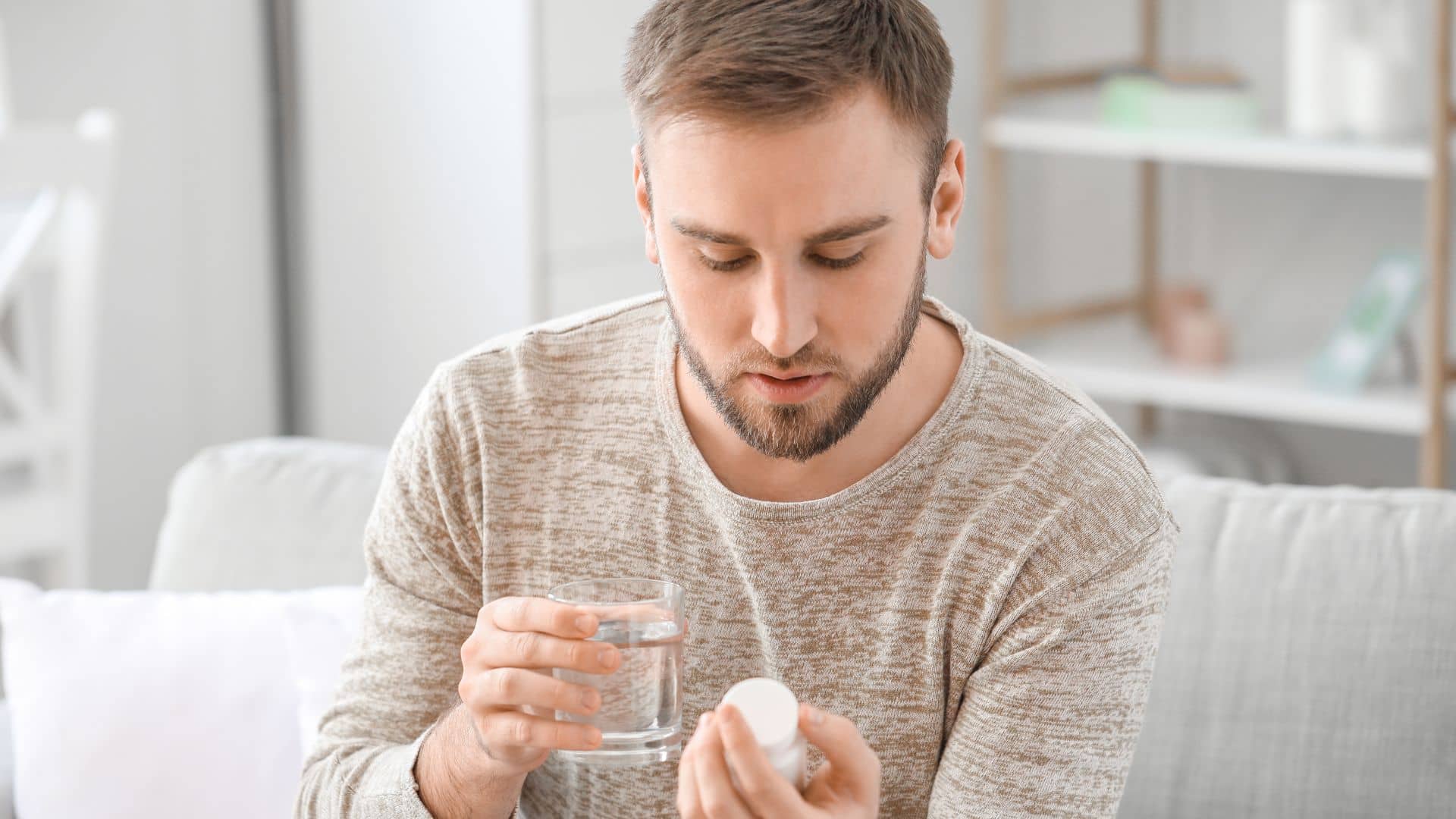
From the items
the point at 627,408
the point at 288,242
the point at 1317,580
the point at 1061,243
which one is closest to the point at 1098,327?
the point at 1061,243

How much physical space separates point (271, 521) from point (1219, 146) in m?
1.79

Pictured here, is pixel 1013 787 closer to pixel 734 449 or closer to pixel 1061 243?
pixel 734 449

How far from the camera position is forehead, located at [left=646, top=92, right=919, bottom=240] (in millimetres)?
1109

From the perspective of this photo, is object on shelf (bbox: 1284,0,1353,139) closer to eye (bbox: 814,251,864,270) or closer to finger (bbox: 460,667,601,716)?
eye (bbox: 814,251,864,270)

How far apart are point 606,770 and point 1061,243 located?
235 centimetres

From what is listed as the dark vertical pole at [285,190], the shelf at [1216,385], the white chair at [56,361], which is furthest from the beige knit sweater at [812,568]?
A: the dark vertical pole at [285,190]

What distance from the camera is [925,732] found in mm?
1274

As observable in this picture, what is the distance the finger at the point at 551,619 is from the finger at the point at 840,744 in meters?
0.13

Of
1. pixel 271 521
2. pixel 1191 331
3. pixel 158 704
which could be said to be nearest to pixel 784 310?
pixel 158 704

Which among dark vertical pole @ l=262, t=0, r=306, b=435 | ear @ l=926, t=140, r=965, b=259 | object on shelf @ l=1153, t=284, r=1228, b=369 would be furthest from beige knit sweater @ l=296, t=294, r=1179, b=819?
dark vertical pole @ l=262, t=0, r=306, b=435

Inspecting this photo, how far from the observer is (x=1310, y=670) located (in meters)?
1.51

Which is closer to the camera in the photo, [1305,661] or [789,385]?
[789,385]

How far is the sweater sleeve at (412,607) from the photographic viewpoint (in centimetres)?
132

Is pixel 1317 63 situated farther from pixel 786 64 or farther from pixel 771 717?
pixel 771 717
